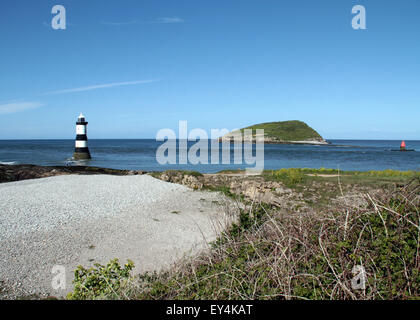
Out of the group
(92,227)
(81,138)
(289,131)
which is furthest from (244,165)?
(289,131)

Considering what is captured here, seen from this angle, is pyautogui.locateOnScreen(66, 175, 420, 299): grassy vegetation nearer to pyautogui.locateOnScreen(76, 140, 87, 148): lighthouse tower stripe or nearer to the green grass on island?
pyautogui.locateOnScreen(76, 140, 87, 148): lighthouse tower stripe

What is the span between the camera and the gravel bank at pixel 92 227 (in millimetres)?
5988

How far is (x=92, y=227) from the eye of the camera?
8.23m

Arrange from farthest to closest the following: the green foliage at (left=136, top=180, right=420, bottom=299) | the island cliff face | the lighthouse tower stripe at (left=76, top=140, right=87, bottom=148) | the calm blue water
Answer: the island cliff face
the calm blue water
the lighthouse tower stripe at (left=76, top=140, right=87, bottom=148)
the green foliage at (left=136, top=180, right=420, bottom=299)

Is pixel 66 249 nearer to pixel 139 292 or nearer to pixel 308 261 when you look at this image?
pixel 139 292

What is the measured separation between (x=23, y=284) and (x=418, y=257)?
5588 millimetres

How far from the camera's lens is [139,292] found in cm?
335

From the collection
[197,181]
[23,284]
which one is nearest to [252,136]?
[197,181]

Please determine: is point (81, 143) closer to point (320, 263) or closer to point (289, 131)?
point (320, 263)

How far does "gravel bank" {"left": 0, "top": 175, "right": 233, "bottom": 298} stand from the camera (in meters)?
5.99

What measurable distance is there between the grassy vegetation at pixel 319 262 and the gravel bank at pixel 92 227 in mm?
774

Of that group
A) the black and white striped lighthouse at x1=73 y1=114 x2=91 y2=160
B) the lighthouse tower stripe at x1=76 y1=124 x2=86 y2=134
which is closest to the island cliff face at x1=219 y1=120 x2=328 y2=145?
the black and white striped lighthouse at x1=73 y1=114 x2=91 y2=160

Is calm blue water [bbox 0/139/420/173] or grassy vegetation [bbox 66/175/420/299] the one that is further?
calm blue water [bbox 0/139/420/173]

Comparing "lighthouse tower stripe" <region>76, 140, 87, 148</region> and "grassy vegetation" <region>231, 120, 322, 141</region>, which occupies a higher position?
"grassy vegetation" <region>231, 120, 322, 141</region>
